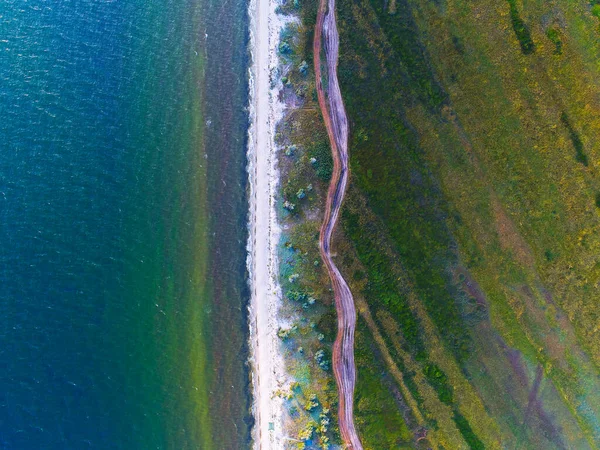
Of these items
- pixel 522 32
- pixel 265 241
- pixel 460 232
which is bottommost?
pixel 265 241

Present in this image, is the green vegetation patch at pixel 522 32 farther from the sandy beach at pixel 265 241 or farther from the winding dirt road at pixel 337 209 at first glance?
the sandy beach at pixel 265 241

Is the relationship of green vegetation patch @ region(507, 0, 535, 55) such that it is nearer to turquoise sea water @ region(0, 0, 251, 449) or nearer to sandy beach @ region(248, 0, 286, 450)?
sandy beach @ region(248, 0, 286, 450)

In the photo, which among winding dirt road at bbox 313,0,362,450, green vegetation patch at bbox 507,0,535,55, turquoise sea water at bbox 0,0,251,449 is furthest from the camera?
turquoise sea water at bbox 0,0,251,449

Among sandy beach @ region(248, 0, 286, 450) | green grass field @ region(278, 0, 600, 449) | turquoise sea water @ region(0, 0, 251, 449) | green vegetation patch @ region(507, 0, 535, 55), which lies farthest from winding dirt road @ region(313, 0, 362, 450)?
green vegetation patch @ region(507, 0, 535, 55)

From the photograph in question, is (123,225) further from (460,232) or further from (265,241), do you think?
(460,232)

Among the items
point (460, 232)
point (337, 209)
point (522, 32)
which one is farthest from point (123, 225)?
point (522, 32)
